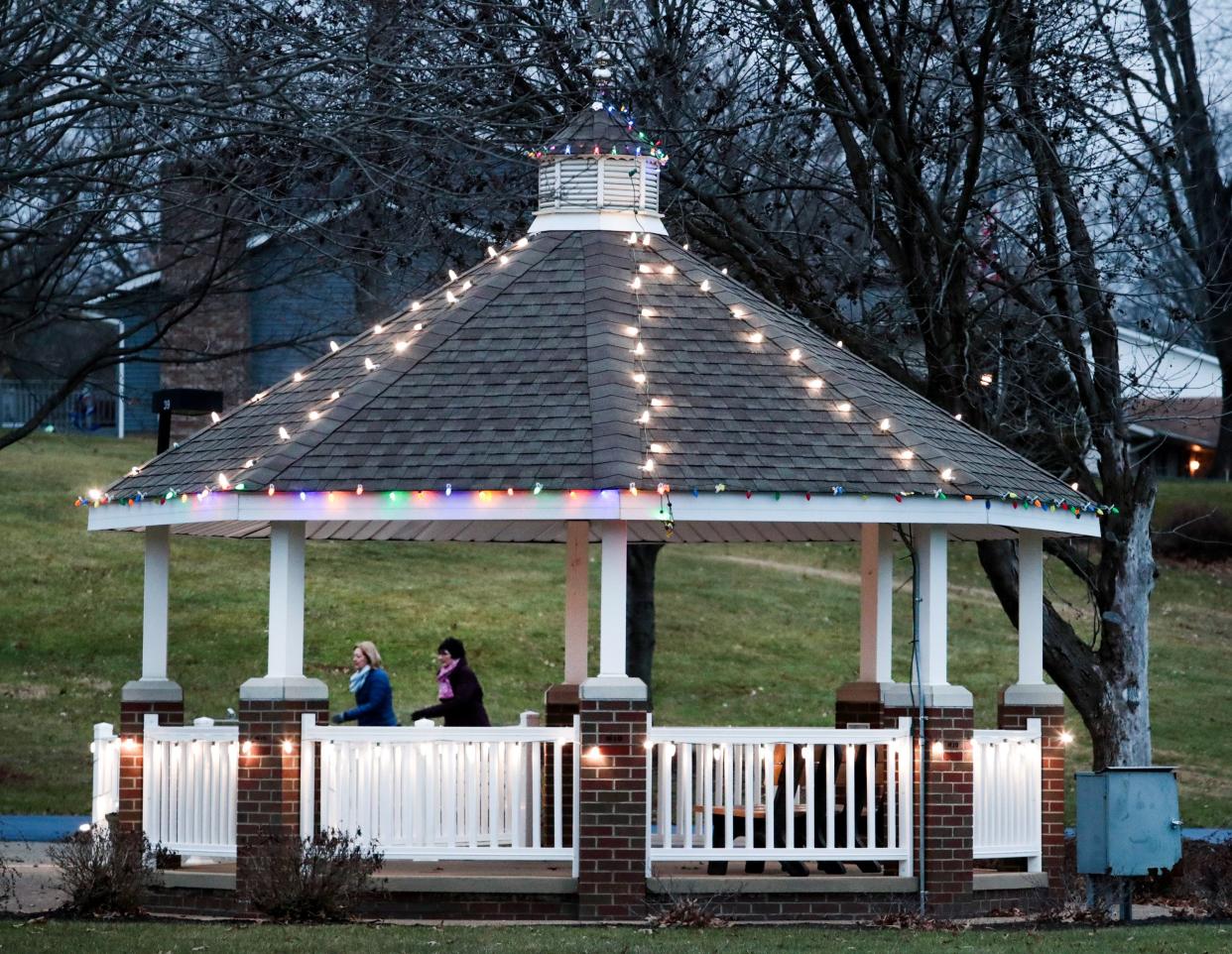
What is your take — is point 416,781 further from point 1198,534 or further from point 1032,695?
point 1198,534

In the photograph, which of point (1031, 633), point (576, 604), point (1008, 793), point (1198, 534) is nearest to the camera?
point (1008, 793)

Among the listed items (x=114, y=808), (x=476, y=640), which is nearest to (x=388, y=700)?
(x=114, y=808)

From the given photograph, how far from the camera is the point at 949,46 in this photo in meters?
17.6

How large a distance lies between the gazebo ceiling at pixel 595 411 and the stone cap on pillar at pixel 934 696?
1152mm

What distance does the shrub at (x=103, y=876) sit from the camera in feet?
43.8

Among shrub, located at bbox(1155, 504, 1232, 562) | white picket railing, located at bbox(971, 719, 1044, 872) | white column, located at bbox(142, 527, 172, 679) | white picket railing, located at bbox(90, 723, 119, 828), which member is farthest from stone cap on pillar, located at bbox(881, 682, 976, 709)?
shrub, located at bbox(1155, 504, 1232, 562)

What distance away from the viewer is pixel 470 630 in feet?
110

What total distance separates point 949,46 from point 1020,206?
3.07 metres

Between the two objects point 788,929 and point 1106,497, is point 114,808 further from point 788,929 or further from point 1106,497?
point 1106,497

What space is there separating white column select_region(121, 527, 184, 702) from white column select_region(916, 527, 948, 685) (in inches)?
208

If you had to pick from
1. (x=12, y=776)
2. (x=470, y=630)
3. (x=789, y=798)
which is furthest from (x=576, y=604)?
(x=470, y=630)

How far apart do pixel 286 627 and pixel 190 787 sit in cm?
146

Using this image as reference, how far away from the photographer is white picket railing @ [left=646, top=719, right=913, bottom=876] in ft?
44.3

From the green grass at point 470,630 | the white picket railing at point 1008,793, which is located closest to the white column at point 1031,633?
the white picket railing at point 1008,793
